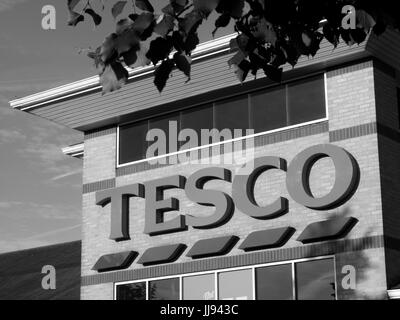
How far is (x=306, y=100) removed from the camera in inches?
837

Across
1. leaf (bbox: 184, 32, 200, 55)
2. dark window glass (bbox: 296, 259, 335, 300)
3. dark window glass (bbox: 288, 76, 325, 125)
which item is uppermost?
dark window glass (bbox: 288, 76, 325, 125)

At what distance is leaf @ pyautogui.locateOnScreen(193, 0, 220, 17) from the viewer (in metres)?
8.12

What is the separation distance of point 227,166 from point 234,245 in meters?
2.17

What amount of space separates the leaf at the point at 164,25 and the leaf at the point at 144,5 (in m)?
0.18

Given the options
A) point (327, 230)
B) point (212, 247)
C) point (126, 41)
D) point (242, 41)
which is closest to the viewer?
point (126, 41)

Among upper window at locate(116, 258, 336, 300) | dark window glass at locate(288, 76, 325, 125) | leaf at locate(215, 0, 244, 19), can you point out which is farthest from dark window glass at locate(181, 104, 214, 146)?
leaf at locate(215, 0, 244, 19)

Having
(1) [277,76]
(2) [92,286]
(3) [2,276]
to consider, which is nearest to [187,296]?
(2) [92,286]

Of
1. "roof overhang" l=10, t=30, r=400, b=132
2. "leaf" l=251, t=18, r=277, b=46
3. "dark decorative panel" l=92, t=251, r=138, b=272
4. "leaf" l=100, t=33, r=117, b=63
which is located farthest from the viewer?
"dark decorative panel" l=92, t=251, r=138, b=272

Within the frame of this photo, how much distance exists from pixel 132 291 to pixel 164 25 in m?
15.7

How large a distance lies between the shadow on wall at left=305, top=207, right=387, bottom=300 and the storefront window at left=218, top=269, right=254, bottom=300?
2.26 m

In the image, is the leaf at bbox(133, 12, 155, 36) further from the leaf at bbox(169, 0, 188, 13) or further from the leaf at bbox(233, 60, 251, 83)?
the leaf at bbox(233, 60, 251, 83)

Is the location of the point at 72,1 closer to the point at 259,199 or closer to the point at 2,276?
the point at 259,199

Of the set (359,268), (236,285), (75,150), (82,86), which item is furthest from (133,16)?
(75,150)

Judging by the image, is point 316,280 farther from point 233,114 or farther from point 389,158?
point 233,114
